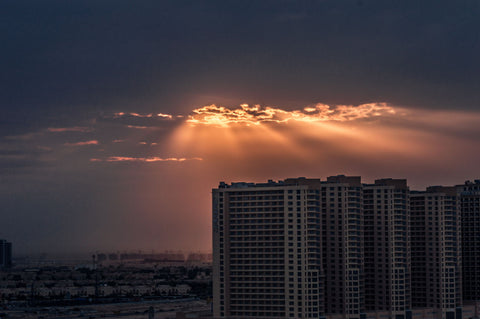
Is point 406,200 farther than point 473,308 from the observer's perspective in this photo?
No

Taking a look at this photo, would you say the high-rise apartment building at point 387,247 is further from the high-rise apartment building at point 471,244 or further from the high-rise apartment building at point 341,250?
the high-rise apartment building at point 471,244

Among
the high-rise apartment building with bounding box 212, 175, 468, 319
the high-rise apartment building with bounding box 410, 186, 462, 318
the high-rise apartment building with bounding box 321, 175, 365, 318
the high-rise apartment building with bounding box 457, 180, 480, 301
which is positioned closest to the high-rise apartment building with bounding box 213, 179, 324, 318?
the high-rise apartment building with bounding box 212, 175, 468, 319

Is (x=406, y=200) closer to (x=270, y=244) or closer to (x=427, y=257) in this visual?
(x=427, y=257)

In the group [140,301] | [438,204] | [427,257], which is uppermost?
[438,204]

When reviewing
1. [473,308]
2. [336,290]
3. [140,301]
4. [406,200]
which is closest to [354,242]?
[336,290]

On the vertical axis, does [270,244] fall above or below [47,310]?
above

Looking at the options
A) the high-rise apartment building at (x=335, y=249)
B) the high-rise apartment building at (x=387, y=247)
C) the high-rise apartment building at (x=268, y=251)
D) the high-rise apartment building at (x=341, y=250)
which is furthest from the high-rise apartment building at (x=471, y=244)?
the high-rise apartment building at (x=268, y=251)
